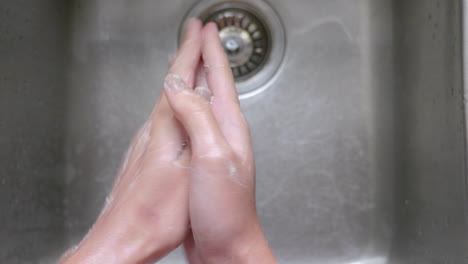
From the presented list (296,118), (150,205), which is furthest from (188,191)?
(296,118)

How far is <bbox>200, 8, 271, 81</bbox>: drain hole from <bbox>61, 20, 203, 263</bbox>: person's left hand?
12 centimetres

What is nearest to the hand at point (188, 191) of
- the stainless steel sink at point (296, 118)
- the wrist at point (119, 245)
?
the wrist at point (119, 245)

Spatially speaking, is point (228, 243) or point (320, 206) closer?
point (228, 243)

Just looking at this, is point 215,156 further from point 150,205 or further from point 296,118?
point 296,118

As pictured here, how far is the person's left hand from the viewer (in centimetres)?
38

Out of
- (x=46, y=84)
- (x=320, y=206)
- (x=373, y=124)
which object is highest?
(x=46, y=84)

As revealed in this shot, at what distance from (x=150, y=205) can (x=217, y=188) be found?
80mm

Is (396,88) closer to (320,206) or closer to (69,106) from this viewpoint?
(320,206)

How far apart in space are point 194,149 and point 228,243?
9 cm

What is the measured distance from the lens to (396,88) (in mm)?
550

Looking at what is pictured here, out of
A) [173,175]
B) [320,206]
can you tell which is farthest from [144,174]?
[320,206]

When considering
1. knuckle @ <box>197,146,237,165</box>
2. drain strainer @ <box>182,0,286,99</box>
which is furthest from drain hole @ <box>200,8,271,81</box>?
knuckle @ <box>197,146,237,165</box>

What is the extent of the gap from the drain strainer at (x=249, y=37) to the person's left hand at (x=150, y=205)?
0.12 m

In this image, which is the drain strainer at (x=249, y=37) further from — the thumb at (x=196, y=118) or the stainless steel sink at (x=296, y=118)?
the thumb at (x=196, y=118)
